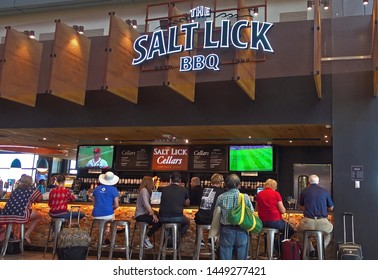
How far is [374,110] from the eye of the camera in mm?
6137

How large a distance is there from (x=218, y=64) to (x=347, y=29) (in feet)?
7.23

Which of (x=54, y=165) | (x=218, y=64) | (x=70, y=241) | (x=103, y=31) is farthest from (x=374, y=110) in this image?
(x=54, y=165)

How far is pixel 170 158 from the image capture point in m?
9.90

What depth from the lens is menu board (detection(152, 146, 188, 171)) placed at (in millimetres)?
9773

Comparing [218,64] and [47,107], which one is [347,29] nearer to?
[218,64]

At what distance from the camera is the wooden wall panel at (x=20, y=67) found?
6.88 metres

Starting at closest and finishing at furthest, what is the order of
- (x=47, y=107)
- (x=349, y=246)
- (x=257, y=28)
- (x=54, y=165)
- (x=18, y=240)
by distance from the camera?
(x=349, y=246), (x=257, y=28), (x=18, y=240), (x=47, y=107), (x=54, y=165)

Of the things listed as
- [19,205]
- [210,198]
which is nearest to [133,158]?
[19,205]

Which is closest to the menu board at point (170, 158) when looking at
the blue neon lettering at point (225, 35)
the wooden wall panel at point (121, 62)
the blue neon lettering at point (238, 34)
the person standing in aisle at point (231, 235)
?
the wooden wall panel at point (121, 62)

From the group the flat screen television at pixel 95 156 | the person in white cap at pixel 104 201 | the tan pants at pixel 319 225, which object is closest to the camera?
the tan pants at pixel 319 225

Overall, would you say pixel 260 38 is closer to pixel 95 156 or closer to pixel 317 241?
pixel 317 241

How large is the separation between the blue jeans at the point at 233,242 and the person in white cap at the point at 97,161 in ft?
21.4

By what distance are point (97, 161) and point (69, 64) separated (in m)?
4.07

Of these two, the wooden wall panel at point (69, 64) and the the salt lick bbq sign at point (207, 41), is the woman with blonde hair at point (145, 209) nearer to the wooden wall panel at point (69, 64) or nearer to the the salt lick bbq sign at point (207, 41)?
the the salt lick bbq sign at point (207, 41)
